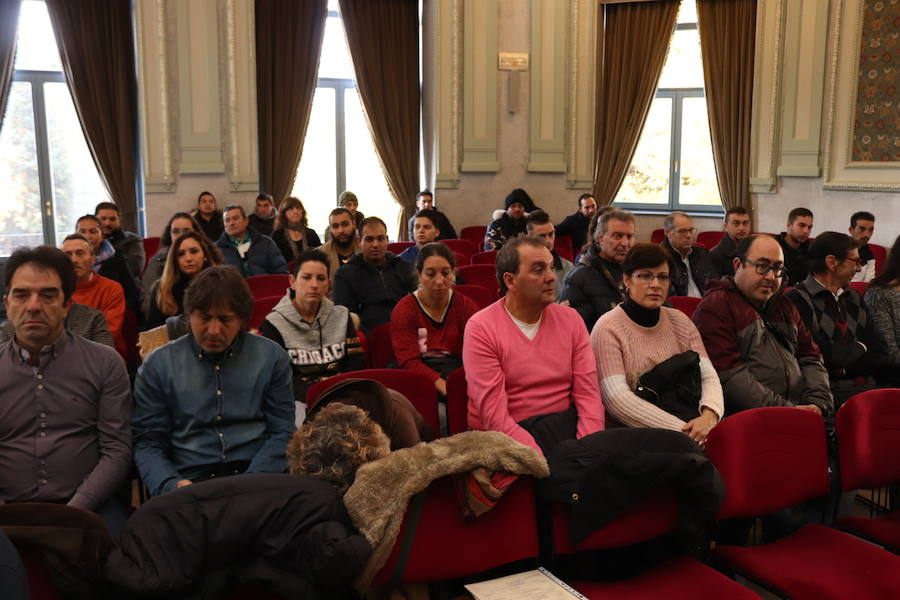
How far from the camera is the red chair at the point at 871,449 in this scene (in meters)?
2.50

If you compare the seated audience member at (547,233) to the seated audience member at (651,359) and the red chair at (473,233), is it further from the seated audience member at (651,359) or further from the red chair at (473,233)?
the red chair at (473,233)

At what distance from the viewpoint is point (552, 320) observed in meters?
2.83

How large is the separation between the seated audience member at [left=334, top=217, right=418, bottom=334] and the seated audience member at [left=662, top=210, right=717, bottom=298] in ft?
5.75

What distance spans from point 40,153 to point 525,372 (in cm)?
696

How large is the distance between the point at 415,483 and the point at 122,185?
7265 mm

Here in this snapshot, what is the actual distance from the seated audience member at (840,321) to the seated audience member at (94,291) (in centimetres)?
329

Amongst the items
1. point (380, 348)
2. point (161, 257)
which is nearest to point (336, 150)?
point (161, 257)

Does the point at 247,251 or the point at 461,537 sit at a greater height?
the point at 247,251

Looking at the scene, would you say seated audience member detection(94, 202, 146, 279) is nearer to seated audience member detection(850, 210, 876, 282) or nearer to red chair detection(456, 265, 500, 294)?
red chair detection(456, 265, 500, 294)

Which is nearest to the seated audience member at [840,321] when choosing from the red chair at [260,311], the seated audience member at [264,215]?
the red chair at [260,311]

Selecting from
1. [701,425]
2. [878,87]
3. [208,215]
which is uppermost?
[878,87]

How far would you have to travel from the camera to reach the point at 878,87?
25.0 feet

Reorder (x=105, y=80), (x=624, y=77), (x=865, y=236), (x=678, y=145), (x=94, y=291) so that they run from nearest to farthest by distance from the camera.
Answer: (x=94, y=291)
(x=865, y=236)
(x=105, y=80)
(x=624, y=77)
(x=678, y=145)

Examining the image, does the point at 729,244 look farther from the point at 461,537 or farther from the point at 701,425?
the point at 461,537
